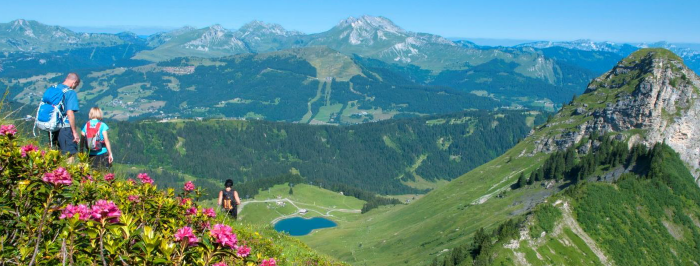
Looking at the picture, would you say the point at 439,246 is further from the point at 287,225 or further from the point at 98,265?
the point at 98,265

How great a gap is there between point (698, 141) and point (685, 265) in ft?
319

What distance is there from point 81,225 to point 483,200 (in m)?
163

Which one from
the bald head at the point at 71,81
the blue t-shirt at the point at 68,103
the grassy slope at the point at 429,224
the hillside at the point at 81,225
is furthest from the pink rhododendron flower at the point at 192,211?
the grassy slope at the point at 429,224

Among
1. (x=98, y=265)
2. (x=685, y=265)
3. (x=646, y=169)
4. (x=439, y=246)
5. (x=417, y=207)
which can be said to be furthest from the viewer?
(x=417, y=207)

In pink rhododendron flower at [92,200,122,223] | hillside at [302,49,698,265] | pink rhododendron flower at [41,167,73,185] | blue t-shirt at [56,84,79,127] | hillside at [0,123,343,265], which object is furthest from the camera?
hillside at [302,49,698,265]

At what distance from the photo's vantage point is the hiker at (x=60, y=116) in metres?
→ 17.0

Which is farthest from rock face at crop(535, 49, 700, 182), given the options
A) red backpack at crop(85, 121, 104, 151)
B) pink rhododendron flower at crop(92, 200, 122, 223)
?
pink rhododendron flower at crop(92, 200, 122, 223)

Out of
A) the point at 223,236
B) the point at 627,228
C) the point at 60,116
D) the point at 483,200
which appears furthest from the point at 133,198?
the point at 483,200

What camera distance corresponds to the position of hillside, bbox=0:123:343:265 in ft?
18.9

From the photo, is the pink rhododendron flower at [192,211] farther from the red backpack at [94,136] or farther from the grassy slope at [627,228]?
the grassy slope at [627,228]

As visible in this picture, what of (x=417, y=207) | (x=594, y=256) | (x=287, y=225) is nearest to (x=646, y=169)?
(x=594, y=256)

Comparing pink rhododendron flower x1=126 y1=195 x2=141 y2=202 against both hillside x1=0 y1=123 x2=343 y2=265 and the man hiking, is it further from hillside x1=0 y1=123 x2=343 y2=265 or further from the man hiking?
the man hiking

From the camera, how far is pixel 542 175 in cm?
15825

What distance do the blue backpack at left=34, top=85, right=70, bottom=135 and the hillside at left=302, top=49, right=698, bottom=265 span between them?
10342 cm
